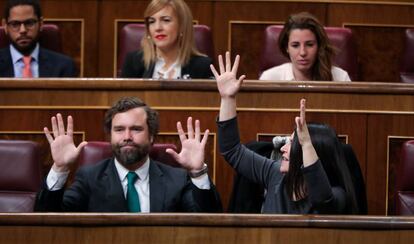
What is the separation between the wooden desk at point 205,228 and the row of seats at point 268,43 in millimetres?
755

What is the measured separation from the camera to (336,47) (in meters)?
1.96

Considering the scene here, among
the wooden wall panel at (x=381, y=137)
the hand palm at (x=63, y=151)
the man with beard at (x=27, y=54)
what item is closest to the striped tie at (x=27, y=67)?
the man with beard at (x=27, y=54)

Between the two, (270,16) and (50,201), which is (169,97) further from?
(270,16)

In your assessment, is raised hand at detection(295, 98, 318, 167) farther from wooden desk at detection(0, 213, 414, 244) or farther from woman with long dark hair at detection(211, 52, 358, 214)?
wooden desk at detection(0, 213, 414, 244)

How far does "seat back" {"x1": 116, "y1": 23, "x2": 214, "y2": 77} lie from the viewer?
6.49 feet

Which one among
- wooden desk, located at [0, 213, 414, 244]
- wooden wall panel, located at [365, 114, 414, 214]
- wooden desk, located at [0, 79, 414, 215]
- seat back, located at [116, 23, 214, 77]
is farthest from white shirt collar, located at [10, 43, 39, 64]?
wooden desk, located at [0, 213, 414, 244]

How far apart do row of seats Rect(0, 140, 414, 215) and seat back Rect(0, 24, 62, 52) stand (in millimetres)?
477

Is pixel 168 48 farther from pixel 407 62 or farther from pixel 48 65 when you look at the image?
pixel 407 62

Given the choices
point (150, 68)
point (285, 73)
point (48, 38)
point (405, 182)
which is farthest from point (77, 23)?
point (405, 182)

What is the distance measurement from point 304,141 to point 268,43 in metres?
0.58

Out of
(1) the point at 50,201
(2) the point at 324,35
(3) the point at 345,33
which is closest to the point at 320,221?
(1) the point at 50,201

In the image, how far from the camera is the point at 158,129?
157 cm

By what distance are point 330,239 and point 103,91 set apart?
23.0 inches

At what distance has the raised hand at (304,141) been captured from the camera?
4.65 ft
